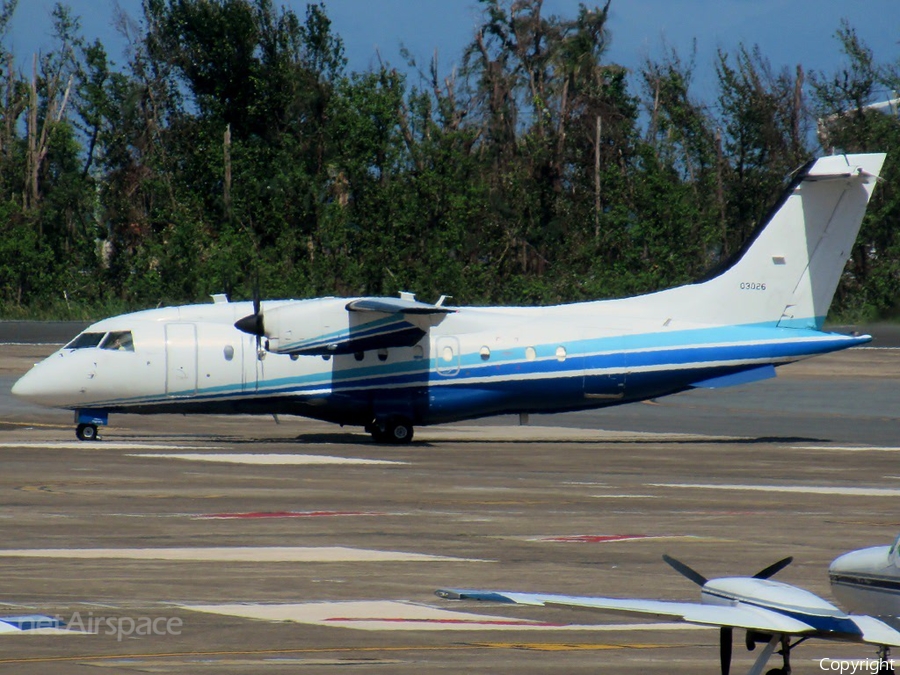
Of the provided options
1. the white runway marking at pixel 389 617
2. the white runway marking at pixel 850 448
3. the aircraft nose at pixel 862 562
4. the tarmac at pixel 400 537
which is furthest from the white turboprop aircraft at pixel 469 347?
→ the aircraft nose at pixel 862 562

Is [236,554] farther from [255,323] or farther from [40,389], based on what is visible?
[40,389]

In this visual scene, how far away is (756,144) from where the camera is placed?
70.1 meters

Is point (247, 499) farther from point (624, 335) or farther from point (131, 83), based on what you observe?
point (131, 83)

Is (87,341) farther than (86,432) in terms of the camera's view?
No

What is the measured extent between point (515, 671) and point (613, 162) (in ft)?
209

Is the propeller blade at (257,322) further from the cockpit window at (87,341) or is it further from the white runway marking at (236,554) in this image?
the white runway marking at (236,554)

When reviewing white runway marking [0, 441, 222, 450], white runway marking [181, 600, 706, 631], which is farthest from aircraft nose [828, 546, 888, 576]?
white runway marking [0, 441, 222, 450]

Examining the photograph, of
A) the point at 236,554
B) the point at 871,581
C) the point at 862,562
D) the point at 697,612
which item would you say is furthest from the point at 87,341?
the point at 697,612

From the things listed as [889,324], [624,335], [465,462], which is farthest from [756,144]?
[465,462]

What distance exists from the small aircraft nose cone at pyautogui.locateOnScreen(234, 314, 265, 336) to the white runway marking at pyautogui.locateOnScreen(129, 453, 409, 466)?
3.04 metres

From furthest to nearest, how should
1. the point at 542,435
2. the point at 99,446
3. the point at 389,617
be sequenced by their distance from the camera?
the point at 542,435 < the point at 99,446 < the point at 389,617

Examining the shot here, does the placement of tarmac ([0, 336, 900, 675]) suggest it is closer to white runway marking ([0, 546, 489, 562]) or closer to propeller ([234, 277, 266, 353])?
white runway marking ([0, 546, 489, 562])

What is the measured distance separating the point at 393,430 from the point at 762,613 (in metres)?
24.7

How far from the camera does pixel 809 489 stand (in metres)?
22.3
